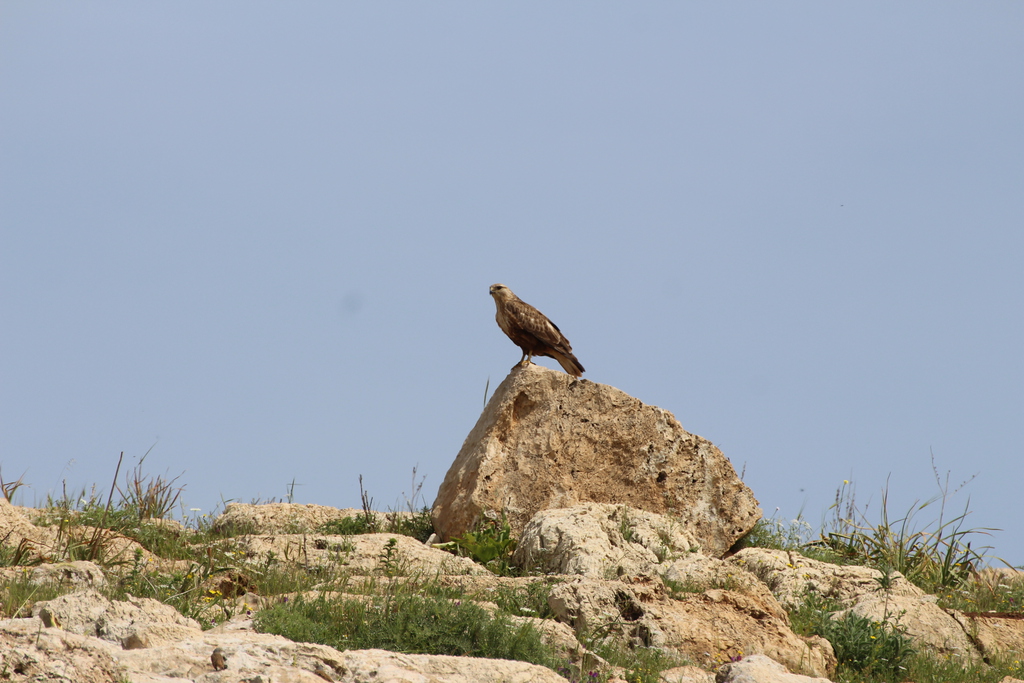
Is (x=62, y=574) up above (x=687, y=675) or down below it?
above

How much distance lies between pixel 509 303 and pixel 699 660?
5.49 m

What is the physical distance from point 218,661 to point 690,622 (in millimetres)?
3591

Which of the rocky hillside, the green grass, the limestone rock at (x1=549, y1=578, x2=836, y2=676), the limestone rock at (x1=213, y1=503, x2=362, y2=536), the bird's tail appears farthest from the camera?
the bird's tail

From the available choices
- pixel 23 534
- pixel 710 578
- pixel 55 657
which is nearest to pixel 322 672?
pixel 55 657

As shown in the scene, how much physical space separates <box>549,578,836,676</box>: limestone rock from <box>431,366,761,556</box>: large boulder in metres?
2.80

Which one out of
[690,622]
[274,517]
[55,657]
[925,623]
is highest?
[274,517]

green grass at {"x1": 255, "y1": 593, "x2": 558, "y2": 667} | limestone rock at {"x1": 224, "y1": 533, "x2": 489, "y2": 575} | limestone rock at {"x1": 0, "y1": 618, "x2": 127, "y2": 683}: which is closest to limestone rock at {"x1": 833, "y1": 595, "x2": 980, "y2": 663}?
limestone rock at {"x1": 224, "y1": 533, "x2": 489, "y2": 575}

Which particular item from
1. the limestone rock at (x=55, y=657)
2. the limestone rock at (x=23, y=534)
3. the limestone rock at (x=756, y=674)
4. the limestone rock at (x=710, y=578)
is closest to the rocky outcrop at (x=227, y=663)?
the limestone rock at (x=55, y=657)

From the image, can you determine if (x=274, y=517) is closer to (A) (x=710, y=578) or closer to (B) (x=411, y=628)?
(A) (x=710, y=578)

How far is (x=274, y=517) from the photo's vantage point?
1025 cm

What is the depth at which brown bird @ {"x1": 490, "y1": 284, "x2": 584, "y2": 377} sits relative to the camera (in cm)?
1069

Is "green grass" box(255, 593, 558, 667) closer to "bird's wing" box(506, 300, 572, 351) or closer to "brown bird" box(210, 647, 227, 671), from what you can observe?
"brown bird" box(210, 647, 227, 671)

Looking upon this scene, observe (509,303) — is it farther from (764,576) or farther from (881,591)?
(881,591)

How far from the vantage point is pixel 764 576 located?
8.96 metres
